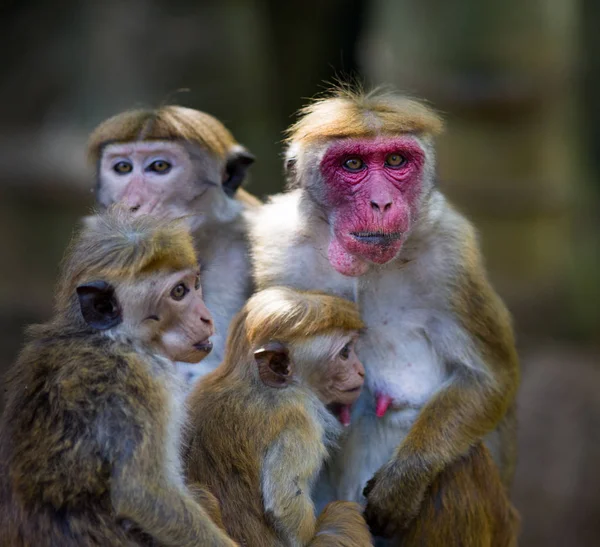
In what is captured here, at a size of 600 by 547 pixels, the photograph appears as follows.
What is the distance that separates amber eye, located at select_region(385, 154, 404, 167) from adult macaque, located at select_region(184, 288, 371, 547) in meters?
0.88

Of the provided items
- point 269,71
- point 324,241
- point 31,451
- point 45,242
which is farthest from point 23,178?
point 31,451

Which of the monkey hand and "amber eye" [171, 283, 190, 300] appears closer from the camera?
"amber eye" [171, 283, 190, 300]

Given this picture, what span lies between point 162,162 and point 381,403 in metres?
2.25

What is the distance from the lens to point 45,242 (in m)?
15.8

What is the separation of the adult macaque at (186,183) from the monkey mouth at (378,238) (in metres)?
1.39

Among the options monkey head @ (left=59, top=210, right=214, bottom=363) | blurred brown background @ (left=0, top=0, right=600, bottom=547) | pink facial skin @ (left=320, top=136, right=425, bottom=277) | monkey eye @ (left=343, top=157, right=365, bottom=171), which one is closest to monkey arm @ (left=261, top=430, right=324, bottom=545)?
monkey head @ (left=59, top=210, right=214, bottom=363)

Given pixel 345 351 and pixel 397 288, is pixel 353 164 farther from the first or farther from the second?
pixel 345 351

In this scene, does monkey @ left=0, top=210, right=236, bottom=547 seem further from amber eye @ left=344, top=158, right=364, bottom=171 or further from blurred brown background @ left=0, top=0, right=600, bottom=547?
blurred brown background @ left=0, top=0, right=600, bottom=547

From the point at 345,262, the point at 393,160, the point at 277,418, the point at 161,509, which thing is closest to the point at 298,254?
the point at 345,262

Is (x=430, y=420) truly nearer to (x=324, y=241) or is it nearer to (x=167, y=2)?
(x=324, y=241)

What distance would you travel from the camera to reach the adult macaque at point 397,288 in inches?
245

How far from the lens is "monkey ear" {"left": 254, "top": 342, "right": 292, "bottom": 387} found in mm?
5793

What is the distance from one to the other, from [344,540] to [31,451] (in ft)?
5.68

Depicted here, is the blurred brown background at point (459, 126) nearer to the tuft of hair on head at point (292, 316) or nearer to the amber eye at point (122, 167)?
the amber eye at point (122, 167)
